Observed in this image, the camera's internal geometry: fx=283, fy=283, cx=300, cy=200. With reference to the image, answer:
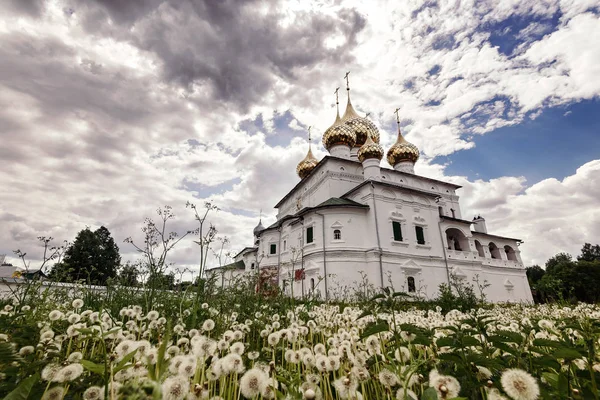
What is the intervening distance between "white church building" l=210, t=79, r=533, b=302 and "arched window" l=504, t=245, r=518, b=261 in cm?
16

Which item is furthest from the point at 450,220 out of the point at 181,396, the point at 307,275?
the point at 181,396

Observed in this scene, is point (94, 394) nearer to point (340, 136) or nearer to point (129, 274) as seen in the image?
point (129, 274)

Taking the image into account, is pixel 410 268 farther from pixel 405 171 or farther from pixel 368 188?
pixel 405 171

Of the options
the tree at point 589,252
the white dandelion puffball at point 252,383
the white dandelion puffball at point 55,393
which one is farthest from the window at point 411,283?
the tree at point 589,252

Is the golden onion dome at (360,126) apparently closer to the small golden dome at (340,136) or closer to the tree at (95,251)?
the small golden dome at (340,136)

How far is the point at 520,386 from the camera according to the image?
126 cm

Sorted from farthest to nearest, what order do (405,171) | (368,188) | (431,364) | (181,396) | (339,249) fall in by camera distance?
(405,171)
(368,188)
(339,249)
(431,364)
(181,396)

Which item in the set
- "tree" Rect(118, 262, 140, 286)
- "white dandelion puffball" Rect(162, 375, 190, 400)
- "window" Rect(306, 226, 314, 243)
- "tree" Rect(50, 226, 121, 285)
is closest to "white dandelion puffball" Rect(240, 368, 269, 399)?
"white dandelion puffball" Rect(162, 375, 190, 400)

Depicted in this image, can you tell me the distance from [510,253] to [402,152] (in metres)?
Answer: 18.3

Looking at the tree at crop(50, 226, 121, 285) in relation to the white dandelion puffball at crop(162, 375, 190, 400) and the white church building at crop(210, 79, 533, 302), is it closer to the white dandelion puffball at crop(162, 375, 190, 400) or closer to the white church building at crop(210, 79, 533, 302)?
the white church building at crop(210, 79, 533, 302)

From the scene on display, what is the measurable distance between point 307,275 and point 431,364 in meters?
20.2

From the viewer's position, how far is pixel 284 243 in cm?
2688

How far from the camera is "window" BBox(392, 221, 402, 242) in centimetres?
2275

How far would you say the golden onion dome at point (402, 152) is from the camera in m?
30.6
